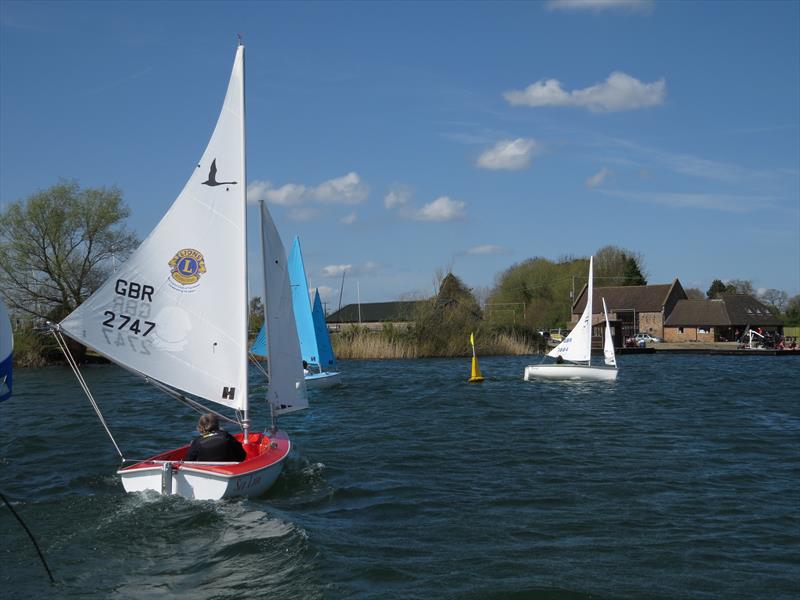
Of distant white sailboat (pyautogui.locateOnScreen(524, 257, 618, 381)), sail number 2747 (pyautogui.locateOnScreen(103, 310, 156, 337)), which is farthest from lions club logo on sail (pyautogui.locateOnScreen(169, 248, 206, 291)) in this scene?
distant white sailboat (pyautogui.locateOnScreen(524, 257, 618, 381))

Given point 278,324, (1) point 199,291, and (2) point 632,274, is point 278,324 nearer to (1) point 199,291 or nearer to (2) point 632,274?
(1) point 199,291

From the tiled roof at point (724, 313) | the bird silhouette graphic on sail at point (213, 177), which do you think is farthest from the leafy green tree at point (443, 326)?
the bird silhouette graphic on sail at point (213, 177)

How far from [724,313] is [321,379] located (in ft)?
198

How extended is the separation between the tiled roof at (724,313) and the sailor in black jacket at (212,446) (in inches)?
2926

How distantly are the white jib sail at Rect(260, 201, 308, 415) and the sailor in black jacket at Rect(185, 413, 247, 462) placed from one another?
162 centimetres

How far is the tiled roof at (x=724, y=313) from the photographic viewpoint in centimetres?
7750

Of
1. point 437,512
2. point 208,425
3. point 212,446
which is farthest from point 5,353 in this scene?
point 437,512

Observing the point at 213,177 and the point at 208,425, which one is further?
the point at 213,177

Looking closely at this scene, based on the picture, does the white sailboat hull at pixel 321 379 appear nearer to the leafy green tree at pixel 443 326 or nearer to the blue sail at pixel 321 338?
→ the blue sail at pixel 321 338

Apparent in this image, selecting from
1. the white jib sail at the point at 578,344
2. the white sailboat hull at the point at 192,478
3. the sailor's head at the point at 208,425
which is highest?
the white jib sail at the point at 578,344

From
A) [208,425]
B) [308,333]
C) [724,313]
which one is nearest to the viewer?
[208,425]

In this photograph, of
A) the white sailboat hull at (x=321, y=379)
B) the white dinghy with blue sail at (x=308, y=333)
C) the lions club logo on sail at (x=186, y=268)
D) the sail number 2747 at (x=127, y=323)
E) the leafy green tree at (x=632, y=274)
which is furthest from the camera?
the leafy green tree at (x=632, y=274)

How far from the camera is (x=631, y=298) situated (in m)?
85.8

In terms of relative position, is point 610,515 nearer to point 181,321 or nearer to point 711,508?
point 711,508
